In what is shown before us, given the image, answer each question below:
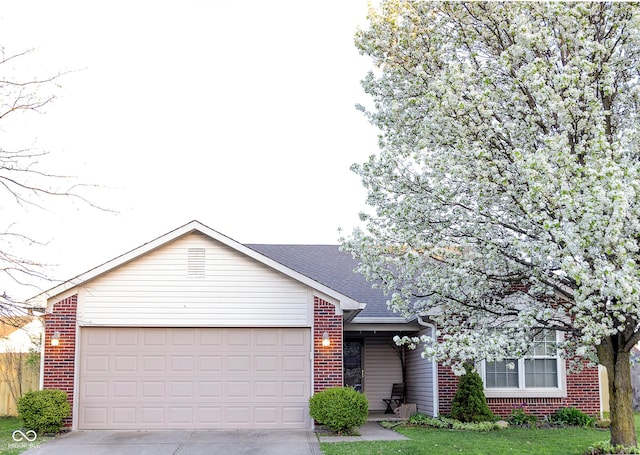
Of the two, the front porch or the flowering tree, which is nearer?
the flowering tree

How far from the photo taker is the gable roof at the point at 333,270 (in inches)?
704

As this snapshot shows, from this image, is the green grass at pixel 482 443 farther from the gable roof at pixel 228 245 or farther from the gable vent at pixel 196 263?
the gable vent at pixel 196 263

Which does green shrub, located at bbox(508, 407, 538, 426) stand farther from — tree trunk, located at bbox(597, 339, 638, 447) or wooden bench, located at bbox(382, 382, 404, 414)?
tree trunk, located at bbox(597, 339, 638, 447)

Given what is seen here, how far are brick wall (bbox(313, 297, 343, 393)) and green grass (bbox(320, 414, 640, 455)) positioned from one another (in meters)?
1.84

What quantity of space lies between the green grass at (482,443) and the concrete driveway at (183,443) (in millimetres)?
848

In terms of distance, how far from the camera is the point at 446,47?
10.8 metres

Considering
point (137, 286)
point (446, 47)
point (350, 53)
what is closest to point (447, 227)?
point (446, 47)

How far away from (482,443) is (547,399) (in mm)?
4161

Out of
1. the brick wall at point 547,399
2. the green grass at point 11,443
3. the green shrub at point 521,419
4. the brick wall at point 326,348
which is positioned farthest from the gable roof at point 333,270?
the green grass at point 11,443

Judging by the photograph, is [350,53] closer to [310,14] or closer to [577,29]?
[310,14]

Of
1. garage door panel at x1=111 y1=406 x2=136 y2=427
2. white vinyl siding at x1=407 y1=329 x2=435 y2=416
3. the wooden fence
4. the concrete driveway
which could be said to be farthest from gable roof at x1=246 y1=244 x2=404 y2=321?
the wooden fence

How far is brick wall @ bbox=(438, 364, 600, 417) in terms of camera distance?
1576cm

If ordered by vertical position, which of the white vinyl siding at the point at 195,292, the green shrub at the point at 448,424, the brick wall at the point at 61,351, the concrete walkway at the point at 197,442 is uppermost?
the white vinyl siding at the point at 195,292

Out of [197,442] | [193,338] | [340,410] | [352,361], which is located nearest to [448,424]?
[340,410]
